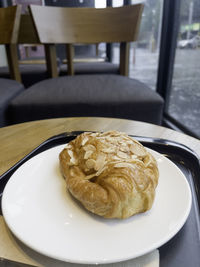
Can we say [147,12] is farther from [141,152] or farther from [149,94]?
[141,152]

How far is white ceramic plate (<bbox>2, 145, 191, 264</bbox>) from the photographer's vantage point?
0.25 metres

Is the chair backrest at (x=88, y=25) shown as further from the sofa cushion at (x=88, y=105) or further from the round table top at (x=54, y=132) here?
the round table top at (x=54, y=132)

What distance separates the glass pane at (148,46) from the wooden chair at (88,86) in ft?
2.31

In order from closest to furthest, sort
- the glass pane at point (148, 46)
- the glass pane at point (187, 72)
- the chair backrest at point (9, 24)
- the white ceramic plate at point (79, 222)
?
the white ceramic plate at point (79, 222), the chair backrest at point (9, 24), the glass pane at point (187, 72), the glass pane at point (148, 46)

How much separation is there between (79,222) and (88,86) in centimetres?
95

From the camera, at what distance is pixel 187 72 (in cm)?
191

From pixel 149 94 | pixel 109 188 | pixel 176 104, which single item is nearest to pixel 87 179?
pixel 109 188

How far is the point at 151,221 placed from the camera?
29 centimetres

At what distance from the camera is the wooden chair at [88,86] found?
3.21 feet

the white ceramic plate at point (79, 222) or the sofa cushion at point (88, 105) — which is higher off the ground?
the white ceramic plate at point (79, 222)

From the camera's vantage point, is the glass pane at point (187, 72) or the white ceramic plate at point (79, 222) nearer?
the white ceramic plate at point (79, 222)

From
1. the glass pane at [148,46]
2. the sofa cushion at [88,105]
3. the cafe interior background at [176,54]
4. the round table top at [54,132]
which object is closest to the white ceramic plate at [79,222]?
the round table top at [54,132]

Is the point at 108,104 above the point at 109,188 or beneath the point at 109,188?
beneath

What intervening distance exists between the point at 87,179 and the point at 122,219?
78mm
